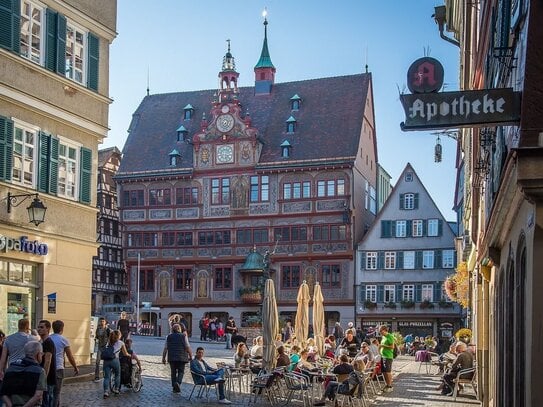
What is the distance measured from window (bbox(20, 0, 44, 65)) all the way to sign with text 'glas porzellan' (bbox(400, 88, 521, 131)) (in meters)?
14.3

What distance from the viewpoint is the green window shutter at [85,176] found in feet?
77.2

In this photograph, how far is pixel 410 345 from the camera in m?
49.3

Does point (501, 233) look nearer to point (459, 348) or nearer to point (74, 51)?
point (459, 348)

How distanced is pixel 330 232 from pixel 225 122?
1012 centimetres

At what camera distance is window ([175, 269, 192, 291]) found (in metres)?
63.0

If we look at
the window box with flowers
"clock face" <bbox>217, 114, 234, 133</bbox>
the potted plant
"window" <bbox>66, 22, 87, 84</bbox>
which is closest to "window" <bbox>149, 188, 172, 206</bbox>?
"clock face" <bbox>217, 114, 234, 133</bbox>

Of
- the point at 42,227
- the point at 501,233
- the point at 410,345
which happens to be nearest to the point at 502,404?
the point at 501,233

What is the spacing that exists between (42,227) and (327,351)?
9.64 metres

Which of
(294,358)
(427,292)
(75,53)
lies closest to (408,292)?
(427,292)

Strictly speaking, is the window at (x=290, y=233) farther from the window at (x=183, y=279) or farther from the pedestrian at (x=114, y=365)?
the pedestrian at (x=114, y=365)

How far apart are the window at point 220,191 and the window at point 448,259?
45.7ft

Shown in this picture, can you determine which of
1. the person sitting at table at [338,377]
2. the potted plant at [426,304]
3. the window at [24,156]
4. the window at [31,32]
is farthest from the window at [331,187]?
the person sitting at table at [338,377]

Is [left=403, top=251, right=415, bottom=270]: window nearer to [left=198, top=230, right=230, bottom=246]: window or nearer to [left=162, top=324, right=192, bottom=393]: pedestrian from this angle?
[left=198, top=230, right=230, bottom=246]: window

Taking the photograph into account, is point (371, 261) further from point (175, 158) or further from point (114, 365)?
point (114, 365)
